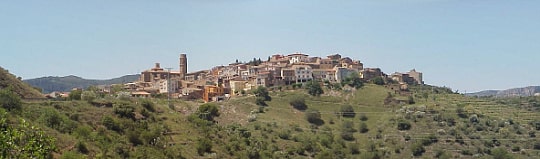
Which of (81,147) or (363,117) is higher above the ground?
(81,147)

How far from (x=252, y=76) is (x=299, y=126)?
17.7 meters

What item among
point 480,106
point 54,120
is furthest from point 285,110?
point 54,120

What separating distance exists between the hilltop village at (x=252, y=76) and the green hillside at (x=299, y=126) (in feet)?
14.3

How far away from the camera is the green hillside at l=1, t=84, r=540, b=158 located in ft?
82.1

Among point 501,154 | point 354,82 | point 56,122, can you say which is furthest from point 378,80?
point 56,122

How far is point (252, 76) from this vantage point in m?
65.8

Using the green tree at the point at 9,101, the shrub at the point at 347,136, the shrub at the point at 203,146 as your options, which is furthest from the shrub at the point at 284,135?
the green tree at the point at 9,101

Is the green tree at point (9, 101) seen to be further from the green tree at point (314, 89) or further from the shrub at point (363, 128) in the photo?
the green tree at point (314, 89)

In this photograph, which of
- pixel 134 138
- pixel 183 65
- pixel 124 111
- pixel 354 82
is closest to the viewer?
pixel 134 138

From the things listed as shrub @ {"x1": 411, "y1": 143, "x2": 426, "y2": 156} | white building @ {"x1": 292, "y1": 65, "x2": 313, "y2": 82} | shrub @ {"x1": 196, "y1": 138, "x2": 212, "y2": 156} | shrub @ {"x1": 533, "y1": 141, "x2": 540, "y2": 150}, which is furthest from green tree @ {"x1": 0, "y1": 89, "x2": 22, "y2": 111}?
white building @ {"x1": 292, "y1": 65, "x2": 313, "y2": 82}

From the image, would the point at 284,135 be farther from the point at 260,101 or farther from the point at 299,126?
the point at 260,101

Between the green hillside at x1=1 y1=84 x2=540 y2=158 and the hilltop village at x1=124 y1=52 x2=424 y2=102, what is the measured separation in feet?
14.3

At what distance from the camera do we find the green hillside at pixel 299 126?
25.0m

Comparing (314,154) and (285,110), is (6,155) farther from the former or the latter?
(285,110)
